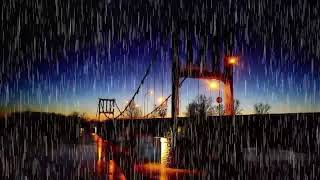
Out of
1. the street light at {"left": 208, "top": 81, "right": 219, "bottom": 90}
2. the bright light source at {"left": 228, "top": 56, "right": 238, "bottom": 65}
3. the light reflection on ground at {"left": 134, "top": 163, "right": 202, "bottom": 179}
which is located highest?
the bright light source at {"left": 228, "top": 56, "right": 238, "bottom": 65}

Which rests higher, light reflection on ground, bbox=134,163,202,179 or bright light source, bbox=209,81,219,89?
bright light source, bbox=209,81,219,89

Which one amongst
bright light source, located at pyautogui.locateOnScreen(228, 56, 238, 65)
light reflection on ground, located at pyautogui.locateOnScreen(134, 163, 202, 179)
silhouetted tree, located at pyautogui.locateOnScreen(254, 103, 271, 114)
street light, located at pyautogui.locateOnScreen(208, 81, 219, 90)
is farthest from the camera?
silhouetted tree, located at pyautogui.locateOnScreen(254, 103, 271, 114)

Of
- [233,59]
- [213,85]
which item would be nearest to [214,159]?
[233,59]

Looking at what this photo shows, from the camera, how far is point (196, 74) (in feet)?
67.7

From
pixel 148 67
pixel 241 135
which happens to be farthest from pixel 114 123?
pixel 241 135

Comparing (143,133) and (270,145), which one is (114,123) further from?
(270,145)

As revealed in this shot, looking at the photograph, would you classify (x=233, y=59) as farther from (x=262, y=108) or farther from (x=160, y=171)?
(x=262, y=108)

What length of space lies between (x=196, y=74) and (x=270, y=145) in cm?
573

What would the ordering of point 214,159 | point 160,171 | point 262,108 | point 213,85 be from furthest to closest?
point 262,108 < point 213,85 < point 214,159 < point 160,171

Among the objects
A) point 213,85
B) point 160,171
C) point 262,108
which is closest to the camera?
point 160,171

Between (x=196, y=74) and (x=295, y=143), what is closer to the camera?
(x=295, y=143)

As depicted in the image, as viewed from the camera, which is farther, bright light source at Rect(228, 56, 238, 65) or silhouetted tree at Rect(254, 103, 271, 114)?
silhouetted tree at Rect(254, 103, 271, 114)

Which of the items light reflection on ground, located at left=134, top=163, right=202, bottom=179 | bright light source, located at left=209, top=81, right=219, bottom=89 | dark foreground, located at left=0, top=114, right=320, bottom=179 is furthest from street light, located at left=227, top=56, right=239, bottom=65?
light reflection on ground, located at left=134, top=163, right=202, bottom=179

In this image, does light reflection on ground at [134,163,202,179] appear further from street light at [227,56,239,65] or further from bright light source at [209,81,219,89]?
bright light source at [209,81,219,89]
